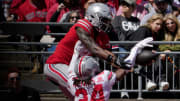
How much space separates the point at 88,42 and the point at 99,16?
0.38 meters

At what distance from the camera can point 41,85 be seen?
825 cm

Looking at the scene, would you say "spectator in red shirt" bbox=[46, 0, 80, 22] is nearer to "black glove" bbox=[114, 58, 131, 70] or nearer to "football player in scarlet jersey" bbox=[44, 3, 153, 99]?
"football player in scarlet jersey" bbox=[44, 3, 153, 99]

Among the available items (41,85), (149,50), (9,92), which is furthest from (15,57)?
(149,50)

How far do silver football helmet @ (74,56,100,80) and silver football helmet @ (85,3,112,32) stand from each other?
0.45m

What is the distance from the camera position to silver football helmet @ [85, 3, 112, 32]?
17.7ft

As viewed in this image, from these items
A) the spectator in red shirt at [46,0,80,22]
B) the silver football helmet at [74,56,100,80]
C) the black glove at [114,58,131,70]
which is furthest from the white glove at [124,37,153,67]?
the spectator in red shirt at [46,0,80,22]

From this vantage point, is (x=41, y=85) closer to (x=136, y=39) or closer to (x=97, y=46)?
(x=136, y=39)

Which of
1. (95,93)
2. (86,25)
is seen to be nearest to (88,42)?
(86,25)

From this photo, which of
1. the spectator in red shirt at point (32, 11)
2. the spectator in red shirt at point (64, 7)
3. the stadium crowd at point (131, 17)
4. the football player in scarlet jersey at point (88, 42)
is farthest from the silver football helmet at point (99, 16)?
the spectator in red shirt at point (32, 11)

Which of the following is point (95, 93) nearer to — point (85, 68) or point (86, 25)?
point (85, 68)

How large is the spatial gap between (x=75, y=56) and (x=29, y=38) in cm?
363

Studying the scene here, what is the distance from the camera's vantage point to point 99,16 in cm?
540

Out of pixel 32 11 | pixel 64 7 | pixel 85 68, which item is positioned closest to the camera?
pixel 85 68

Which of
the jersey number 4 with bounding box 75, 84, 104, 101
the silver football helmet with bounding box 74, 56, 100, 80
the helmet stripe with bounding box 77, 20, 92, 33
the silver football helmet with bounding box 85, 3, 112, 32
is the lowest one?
the jersey number 4 with bounding box 75, 84, 104, 101
